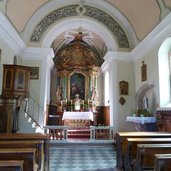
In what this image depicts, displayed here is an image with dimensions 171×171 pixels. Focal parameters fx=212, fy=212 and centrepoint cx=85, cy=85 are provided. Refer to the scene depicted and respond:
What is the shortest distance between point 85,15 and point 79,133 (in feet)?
17.9

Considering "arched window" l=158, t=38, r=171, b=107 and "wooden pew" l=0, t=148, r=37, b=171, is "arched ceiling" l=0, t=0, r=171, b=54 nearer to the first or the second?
"arched window" l=158, t=38, r=171, b=107

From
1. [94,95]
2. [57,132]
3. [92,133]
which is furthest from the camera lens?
[94,95]

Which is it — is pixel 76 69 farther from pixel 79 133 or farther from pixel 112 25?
pixel 79 133

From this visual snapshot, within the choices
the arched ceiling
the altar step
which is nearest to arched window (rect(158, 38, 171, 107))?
the arched ceiling

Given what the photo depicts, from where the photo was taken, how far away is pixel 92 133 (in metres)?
8.58

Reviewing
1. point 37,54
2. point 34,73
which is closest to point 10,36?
point 37,54

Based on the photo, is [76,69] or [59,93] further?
[76,69]

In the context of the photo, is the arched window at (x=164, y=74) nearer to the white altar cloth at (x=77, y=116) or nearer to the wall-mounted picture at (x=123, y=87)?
Result: the wall-mounted picture at (x=123, y=87)

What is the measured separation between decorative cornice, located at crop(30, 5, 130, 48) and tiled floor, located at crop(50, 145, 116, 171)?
4846 millimetres

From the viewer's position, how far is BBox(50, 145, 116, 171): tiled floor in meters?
5.03

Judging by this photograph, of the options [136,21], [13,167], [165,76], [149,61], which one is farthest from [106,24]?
[13,167]

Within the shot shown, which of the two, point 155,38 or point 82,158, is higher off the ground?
point 155,38

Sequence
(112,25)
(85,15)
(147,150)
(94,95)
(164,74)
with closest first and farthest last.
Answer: (147,150) → (164,74) → (85,15) → (112,25) → (94,95)

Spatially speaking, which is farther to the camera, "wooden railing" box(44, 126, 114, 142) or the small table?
"wooden railing" box(44, 126, 114, 142)
